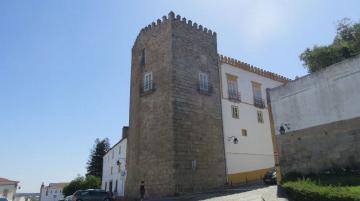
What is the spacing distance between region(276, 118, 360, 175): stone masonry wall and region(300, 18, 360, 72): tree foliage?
8471mm

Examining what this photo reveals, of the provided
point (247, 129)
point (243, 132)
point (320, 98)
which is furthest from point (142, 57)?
point (320, 98)

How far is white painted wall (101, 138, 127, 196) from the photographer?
99.0ft

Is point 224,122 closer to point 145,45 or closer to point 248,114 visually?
point 248,114

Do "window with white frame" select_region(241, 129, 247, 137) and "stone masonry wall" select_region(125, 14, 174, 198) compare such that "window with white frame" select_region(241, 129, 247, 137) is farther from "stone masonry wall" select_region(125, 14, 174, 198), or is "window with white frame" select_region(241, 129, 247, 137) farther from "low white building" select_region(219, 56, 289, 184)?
"stone masonry wall" select_region(125, 14, 174, 198)

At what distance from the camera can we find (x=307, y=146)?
13969 millimetres

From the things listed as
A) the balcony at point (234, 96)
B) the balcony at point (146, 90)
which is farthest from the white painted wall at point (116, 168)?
the balcony at point (234, 96)

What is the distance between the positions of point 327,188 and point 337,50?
45.2 ft

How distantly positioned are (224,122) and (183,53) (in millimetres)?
5610

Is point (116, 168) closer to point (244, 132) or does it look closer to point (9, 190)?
point (244, 132)

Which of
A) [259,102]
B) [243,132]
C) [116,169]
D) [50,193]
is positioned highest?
[259,102]

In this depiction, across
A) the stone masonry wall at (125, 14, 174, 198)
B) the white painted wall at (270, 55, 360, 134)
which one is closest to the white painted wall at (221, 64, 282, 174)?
the stone masonry wall at (125, 14, 174, 198)

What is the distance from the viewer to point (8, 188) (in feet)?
156

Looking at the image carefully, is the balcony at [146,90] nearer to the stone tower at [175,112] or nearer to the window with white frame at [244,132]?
the stone tower at [175,112]

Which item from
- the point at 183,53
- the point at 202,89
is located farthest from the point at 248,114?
the point at 183,53
